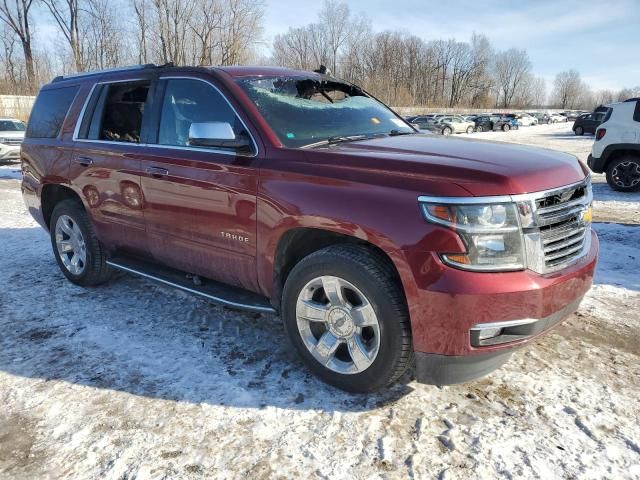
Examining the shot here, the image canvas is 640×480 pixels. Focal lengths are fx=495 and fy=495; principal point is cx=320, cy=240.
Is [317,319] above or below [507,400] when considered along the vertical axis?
above

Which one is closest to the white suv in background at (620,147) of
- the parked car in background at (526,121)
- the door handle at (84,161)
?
the door handle at (84,161)

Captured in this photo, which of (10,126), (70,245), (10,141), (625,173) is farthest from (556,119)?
(70,245)

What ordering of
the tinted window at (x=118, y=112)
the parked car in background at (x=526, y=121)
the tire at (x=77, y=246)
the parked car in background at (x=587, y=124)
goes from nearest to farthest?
1. the tinted window at (x=118, y=112)
2. the tire at (x=77, y=246)
3. the parked car in background at (x=587, y=124)
4. the parked car in background at (x=526, y=121)

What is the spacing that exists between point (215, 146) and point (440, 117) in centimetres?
4279

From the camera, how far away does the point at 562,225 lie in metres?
2.69

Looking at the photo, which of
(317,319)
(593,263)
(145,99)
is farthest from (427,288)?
(145,99)

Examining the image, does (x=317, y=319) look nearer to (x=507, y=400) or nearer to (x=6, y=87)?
(x=507, y=400)

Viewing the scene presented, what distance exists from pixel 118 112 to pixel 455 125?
131ft

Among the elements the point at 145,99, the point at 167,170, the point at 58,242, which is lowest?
the point at 58,242

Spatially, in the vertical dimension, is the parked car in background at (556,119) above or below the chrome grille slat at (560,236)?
above

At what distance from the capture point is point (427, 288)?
2.46 m

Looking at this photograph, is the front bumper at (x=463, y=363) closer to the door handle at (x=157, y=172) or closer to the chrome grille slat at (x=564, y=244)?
the chrome grille slat at (x=564, y=244)

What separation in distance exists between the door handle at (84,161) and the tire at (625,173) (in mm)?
10320

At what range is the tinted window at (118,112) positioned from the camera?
13.3 feet
